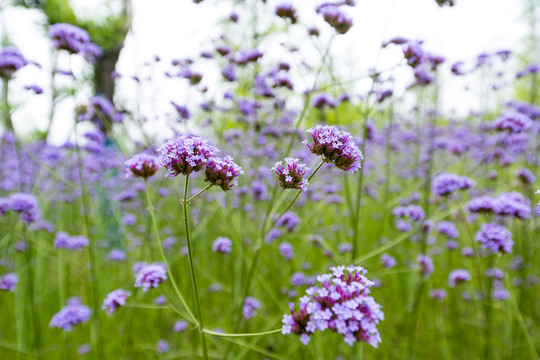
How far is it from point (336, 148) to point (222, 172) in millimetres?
335

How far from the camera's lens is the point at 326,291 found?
2.81ft

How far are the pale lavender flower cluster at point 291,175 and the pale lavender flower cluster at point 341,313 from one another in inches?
11.6

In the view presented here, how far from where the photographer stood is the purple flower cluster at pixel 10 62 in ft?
6.64

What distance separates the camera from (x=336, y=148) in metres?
1.13

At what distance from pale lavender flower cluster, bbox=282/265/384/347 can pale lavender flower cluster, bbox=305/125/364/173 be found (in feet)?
1.14

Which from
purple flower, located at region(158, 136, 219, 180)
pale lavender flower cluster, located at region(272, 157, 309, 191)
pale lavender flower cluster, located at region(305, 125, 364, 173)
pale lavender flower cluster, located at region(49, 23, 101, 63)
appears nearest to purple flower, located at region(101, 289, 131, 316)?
purple flower, located at region(158, 136, 219, 180)

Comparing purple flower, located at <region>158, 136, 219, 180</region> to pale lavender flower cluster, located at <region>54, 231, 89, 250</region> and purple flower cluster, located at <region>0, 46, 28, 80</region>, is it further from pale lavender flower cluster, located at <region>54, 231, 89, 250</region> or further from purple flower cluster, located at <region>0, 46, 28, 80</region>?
pale lavender flower cluster, located at <region>54, 231, 89, 250</region>

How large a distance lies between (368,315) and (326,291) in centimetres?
10

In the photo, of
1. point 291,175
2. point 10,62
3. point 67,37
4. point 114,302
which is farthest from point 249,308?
point 10,62

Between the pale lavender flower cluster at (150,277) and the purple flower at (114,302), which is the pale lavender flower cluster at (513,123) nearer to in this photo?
the pale lavender flower cluster at (150,277)

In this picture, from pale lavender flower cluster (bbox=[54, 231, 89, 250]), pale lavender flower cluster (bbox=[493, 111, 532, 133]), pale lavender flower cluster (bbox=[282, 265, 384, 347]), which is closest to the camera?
pale lavender flower cluster (bbox=[282, 265, 384, 347])

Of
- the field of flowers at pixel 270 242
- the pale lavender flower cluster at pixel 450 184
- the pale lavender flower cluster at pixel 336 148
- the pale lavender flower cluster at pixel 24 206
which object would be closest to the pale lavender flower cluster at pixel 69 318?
the field of flowers at pixel 270 242

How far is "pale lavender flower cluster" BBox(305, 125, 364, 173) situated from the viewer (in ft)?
3.67

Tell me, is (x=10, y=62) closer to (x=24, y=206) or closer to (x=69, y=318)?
(x=24, y=206)
